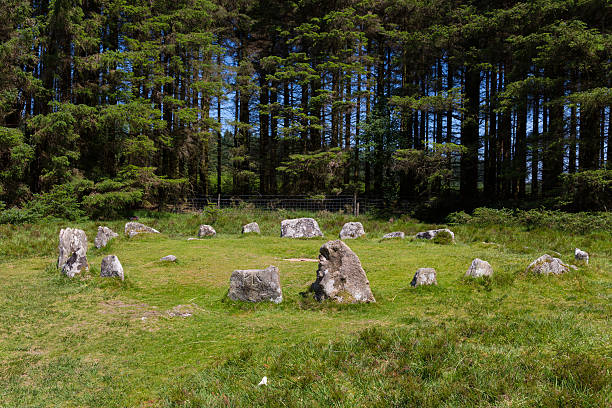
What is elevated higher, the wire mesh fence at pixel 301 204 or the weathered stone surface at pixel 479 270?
the wire mesh fence at pixel 301 204

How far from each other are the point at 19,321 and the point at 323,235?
11.4 meters

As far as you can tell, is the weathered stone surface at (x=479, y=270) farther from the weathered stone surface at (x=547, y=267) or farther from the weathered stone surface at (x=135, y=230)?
the weathered stone surface at (x=135, y=230)

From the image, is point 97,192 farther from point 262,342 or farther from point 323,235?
point 262,342

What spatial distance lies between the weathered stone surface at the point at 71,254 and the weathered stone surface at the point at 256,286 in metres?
4.14

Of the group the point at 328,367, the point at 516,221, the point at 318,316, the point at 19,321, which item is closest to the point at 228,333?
the point at 318,316

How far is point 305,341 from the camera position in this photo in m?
4.02

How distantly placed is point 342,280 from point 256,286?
1.48m

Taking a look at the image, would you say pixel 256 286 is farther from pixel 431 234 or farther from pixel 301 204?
pixel 301 204

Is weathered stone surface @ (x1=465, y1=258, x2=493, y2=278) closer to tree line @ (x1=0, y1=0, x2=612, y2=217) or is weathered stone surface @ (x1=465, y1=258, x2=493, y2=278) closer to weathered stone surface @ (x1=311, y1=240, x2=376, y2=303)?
weathered stone surface @ (x1=311, y1=240, x2=376, y2=303)

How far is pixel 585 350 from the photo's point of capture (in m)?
3.40

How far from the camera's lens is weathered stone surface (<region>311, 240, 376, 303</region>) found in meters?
5.67

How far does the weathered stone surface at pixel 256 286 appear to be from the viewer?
5.84 metres

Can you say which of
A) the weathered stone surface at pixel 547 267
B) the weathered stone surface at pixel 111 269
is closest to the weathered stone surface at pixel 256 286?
the weathered stone surface at pixel 111 269

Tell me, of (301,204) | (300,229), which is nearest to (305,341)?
(300,229)
